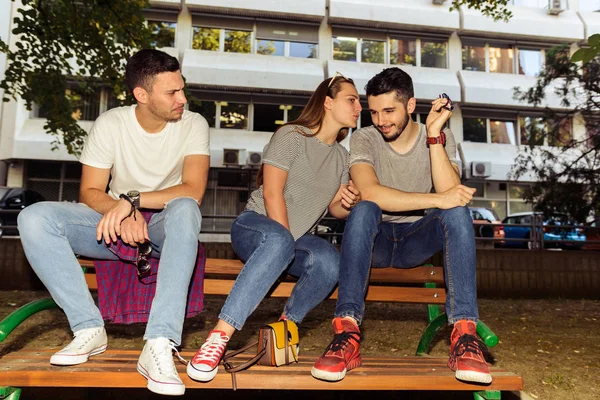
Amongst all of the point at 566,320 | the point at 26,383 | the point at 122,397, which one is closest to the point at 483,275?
the point at 566,320

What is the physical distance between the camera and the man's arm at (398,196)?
259 cm

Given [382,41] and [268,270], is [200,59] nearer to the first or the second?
[382,41]

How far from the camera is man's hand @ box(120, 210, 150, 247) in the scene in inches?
91.8

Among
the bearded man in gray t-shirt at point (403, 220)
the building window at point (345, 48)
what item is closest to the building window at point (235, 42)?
the building window at point (345, 48)

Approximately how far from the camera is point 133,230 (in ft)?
7.64

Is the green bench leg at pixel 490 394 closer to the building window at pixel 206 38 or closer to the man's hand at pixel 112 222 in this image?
the man's hand at pixel 112 222

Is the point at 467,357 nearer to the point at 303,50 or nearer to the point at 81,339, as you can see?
the point at 81,339

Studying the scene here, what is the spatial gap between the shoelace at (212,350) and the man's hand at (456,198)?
4.31 ft

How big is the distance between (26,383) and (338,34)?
2164cm

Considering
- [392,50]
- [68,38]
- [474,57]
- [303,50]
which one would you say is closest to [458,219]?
[68,38]

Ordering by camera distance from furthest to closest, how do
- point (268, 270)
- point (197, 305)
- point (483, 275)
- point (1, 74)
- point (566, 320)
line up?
point (1, 74), point (483, 275), point (566, 320), point (197, 305), point (268, 270)

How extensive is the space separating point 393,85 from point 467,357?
169 centimetres

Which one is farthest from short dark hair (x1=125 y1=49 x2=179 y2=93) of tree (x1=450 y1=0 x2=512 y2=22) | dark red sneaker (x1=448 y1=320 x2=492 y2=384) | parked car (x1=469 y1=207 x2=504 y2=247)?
parked car (x1=469 y1=207 x2=504 y2=247)

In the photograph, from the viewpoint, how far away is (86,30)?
7918mm
